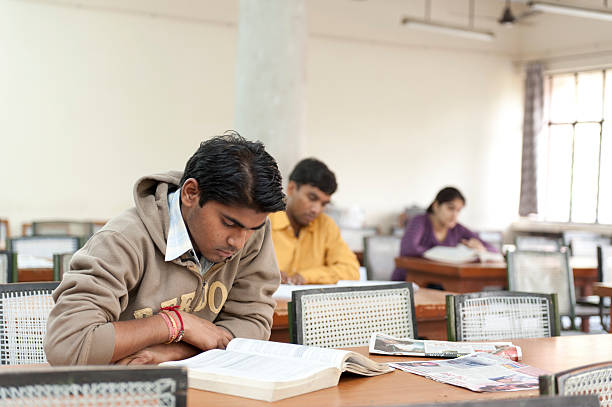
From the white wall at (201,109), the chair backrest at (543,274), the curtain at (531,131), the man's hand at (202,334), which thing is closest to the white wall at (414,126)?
the white wall at (201,109)

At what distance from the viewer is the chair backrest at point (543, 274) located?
4.46m

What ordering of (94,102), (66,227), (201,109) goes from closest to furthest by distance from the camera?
1. (66,227)
2. (94,102)
3. (201,109)

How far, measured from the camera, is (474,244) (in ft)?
17.9

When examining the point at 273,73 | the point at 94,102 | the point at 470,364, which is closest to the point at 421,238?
the point at 273,73

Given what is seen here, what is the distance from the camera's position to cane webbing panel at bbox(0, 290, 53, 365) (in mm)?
2146

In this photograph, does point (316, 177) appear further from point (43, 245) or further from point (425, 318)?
point (43, 245)

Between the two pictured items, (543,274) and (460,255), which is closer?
(543,274)

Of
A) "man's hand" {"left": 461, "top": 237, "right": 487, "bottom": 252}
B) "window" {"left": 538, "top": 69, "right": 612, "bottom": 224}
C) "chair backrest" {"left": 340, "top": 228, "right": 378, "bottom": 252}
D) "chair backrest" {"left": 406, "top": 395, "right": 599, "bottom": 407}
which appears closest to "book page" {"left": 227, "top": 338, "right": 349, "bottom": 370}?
"chair backrest" {"left": 406, "top": 395, "right": 599, "bottom": 407}

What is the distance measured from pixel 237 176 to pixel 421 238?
3.82 meters

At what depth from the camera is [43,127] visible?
857cm

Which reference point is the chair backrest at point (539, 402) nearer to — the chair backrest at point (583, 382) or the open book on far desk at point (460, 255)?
the chair backrest at point (583, 382)

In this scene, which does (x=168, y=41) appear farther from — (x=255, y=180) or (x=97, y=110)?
(x=255, y=180)

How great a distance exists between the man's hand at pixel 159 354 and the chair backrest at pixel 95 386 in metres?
0.59

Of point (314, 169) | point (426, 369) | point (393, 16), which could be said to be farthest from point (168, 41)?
point (426, 369)
